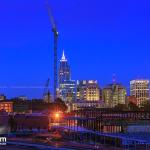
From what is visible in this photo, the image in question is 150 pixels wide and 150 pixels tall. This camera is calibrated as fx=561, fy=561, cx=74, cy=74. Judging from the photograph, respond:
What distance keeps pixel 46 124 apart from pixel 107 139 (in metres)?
39.3

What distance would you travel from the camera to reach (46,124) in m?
127

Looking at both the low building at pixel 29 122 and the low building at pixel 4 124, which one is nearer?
the low building at pixel 4 124

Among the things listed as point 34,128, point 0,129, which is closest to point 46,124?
point 34,128

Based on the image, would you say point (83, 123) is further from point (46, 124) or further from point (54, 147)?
point (54, 147)

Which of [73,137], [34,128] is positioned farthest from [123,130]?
[34,128]

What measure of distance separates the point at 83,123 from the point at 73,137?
3658 centimetres

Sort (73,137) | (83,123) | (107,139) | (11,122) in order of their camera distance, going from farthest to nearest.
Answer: (83,123), (11,122), (73,137), (107,139)

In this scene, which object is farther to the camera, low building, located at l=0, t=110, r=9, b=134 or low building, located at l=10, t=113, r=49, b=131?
low building, located at l=10, t=113, r=49, b=131

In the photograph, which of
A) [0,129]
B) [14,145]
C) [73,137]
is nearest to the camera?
[14,145]

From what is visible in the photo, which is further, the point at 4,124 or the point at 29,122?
the point at 29,122

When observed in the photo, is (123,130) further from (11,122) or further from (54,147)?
(54,147)

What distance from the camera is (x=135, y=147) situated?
74.6 meters

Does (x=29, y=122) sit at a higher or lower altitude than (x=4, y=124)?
higher

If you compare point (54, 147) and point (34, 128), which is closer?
A: point (54, 147)
